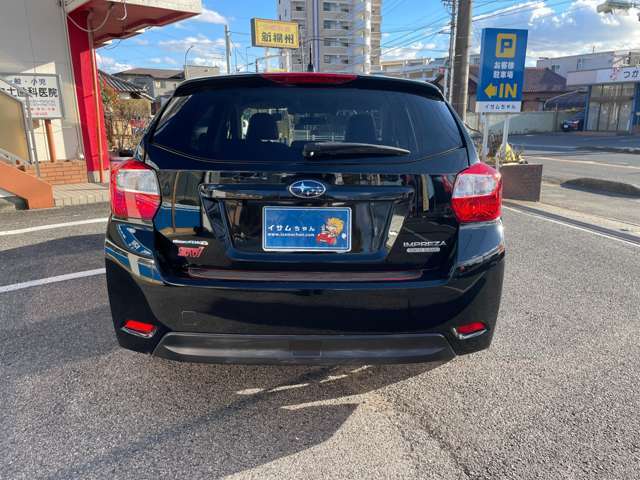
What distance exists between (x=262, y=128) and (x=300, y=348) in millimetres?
1116

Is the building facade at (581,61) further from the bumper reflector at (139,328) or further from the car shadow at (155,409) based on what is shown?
the bumper reflector at (139,328)

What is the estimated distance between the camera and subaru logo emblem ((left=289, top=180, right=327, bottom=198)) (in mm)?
2152

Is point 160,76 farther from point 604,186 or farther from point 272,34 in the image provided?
point 604,186

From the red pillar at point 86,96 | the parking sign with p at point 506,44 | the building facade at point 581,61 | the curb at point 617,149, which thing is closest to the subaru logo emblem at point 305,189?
the parking sign with p at point 506,44

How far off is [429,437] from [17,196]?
25.6 feet

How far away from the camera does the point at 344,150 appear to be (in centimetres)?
223

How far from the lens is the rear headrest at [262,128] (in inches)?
94.3

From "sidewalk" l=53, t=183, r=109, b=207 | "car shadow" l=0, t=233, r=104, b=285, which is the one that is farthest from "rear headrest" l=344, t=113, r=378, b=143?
"sidewalk" l=53, t=183, r=109, b=207

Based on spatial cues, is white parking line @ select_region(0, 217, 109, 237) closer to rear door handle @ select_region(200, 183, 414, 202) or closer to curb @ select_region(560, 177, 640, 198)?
rear door handle @ select_region(200, 183, 414, 202)

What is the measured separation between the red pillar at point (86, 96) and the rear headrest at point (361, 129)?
9.01 metres

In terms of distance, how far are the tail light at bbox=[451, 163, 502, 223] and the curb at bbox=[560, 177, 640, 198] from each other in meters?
10.4

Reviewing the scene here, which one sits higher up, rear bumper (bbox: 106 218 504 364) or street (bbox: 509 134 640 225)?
rear bumper (bbox: 106 218 504 364)

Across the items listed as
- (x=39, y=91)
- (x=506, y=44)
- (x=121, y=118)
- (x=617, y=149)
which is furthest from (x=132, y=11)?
(x=617, y=149)

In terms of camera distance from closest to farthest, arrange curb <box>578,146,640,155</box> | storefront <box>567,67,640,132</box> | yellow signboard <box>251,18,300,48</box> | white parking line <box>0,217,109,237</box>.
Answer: white parking line <box>0,217,109,237</box>, curb <box>578,146,640,155</box>, storefront <box>567,67,640,132</box>, yellow signboard <box>251,18,300,48</box>
